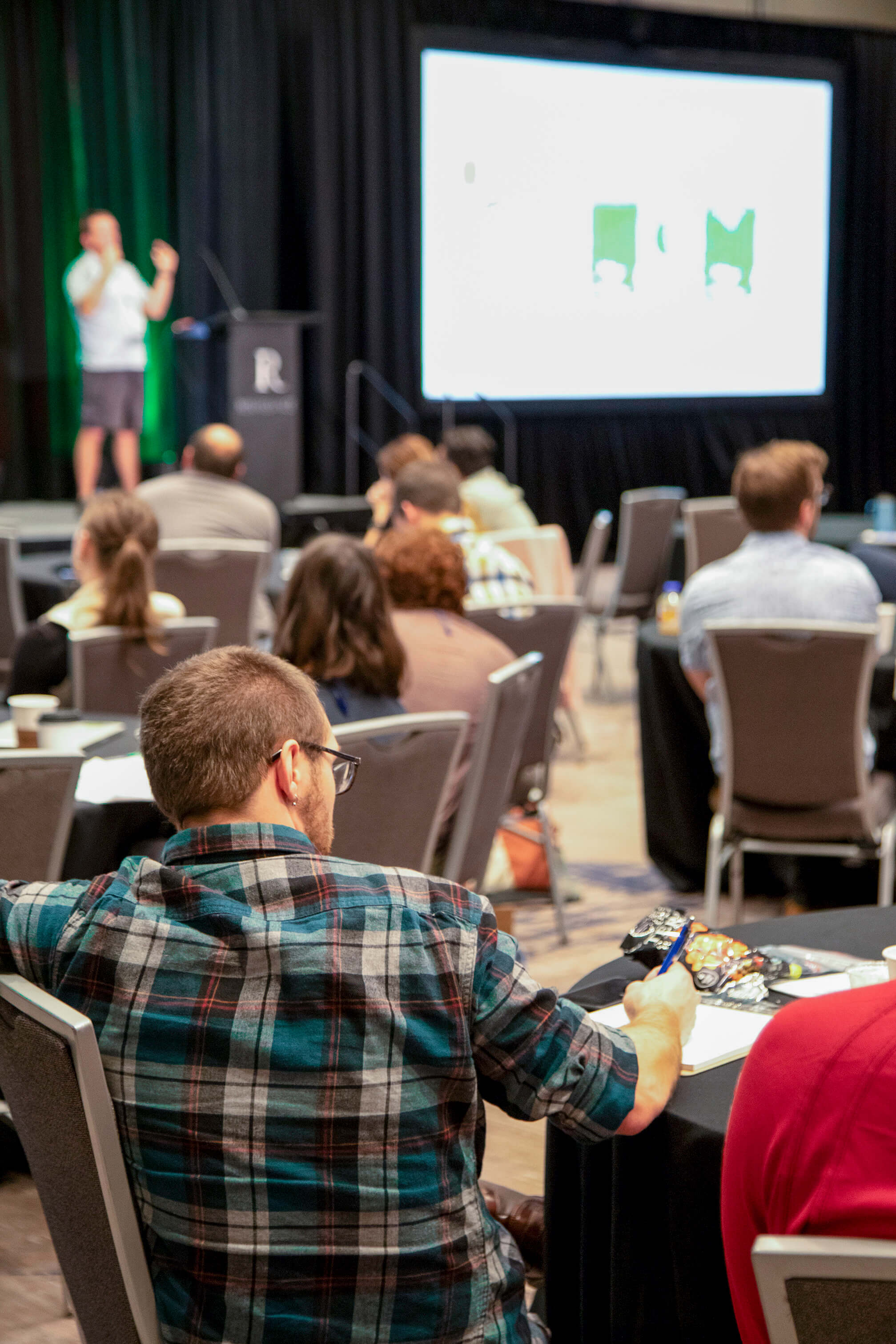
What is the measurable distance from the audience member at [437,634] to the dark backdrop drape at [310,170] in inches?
239

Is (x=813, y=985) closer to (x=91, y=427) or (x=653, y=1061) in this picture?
(x=653, y=1061)

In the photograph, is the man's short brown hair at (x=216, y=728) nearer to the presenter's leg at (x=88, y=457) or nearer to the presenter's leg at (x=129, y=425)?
the presenter's leg at (x=129, y=425)

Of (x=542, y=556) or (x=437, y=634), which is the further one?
(x=542, y=556)

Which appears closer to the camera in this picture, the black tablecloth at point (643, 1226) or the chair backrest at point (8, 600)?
the black tablecloth at point (643, 1226)

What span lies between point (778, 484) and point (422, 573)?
96 centimetres

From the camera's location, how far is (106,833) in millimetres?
2547

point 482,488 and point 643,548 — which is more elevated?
point 482,488

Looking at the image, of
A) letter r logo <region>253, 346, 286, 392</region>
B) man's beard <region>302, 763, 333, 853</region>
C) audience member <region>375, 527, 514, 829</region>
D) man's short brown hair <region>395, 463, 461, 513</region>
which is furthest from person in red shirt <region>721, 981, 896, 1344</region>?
letter r logo <region>253, 346, 286, 392</region>

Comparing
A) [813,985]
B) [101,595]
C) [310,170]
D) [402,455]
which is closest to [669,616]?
[402,455]

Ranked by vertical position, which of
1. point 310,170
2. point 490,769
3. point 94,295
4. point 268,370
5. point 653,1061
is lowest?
point 490,769

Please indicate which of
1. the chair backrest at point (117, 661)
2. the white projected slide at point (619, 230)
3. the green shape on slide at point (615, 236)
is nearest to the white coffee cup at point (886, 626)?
the chair backrest at point (117, 661)

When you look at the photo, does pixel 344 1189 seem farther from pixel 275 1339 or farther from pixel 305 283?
pixel 305 283

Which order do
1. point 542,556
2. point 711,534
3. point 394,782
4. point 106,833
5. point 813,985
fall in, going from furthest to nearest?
point 711,534 → point 542,556 → point 106,833 → point 394,782 → point 813,985

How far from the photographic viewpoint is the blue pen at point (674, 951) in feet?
4.92
